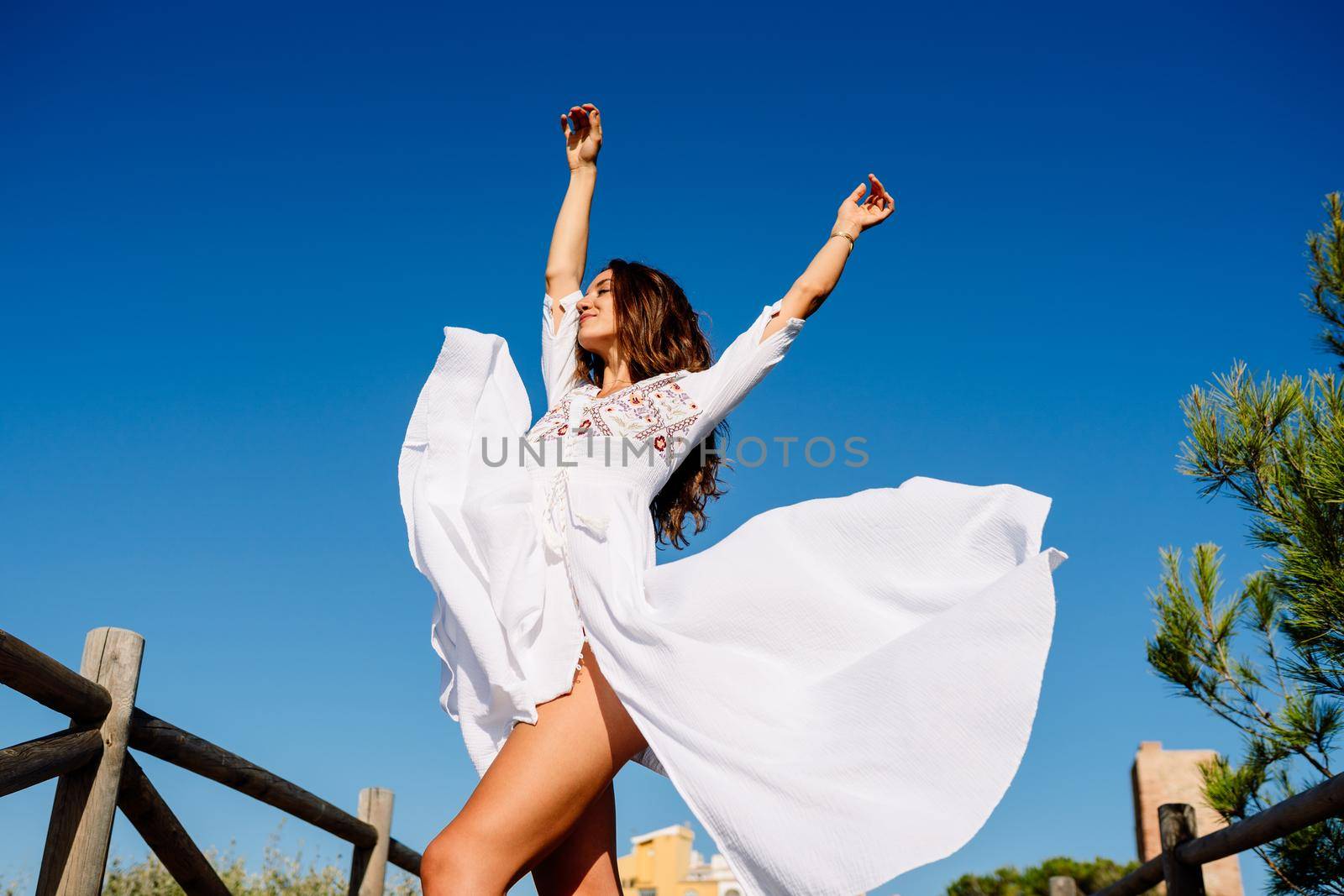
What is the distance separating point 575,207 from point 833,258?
778 mm

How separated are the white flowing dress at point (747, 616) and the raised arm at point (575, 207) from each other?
1.52 ft

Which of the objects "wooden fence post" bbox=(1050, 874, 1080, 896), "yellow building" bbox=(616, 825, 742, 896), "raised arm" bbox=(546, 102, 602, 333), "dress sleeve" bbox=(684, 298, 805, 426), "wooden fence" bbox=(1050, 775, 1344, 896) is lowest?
"wooden fence" bbox=(1050, 775, 1344, 896)

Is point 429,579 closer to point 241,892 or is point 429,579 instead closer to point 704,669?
point 704,669

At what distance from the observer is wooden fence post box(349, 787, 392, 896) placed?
3535 millimetres

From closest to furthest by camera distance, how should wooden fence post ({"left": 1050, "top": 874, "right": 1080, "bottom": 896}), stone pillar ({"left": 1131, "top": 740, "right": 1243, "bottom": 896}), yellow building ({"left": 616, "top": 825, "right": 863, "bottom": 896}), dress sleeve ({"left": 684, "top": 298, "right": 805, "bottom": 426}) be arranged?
dress sleeve ({"left": 684, "top": 298, "right": 805, "bottom": 426}) → wooden fence post ({"left": 1050, "top": 874, "right": 1080, "bottom": 896}) → stone pillar ({"left": 1131, "top": 740, "right": 1243, "bottom": 896}) → yellow building ({"left": 616, "top": 825, "right": 863, "bottom": 896})

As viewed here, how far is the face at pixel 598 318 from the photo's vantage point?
94.7 inches

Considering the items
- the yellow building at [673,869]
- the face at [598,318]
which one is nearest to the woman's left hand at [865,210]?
the face at [598,318]

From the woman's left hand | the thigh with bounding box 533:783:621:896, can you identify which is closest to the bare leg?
the thigh with bounding box 533:783:621:896

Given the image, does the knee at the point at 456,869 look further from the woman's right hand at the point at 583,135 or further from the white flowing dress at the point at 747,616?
the woman's right hand at the point at 583,135

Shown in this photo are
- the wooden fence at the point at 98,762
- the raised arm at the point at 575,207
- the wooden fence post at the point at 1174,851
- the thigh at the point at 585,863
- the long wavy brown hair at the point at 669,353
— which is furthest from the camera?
the wooden fence post at the point at 1174,851

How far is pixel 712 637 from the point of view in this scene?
5.92 ft

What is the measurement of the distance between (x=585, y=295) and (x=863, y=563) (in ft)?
3.17

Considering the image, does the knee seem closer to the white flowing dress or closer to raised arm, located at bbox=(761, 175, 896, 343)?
the white flowing dress

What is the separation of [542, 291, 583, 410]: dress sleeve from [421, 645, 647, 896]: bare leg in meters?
0.84
